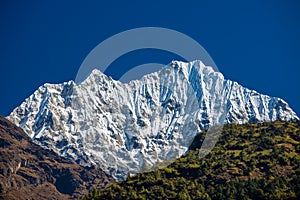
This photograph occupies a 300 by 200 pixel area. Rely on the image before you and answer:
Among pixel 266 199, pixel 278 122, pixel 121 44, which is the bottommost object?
pixel 266 199

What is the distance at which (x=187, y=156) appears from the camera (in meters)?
178

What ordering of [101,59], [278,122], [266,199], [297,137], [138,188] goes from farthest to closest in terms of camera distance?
[278,122] < [297,137] < [138,188] < [266,199] < [101,59]

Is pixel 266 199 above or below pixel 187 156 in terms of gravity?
below

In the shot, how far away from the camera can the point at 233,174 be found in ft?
504

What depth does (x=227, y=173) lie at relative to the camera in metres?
155

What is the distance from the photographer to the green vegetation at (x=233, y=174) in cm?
13788

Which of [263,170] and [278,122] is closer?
[263,170]

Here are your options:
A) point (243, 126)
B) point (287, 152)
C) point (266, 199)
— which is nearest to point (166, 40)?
point (266, 199)

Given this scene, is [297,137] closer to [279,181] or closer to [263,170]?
[263,170]

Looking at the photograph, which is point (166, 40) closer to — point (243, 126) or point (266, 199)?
point (266, 199)

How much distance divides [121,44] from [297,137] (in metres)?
95.3

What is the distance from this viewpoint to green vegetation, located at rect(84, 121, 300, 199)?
137875 millimetres

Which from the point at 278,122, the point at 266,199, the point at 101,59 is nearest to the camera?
the point at 101,59

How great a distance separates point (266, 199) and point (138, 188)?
3744 centimetres
